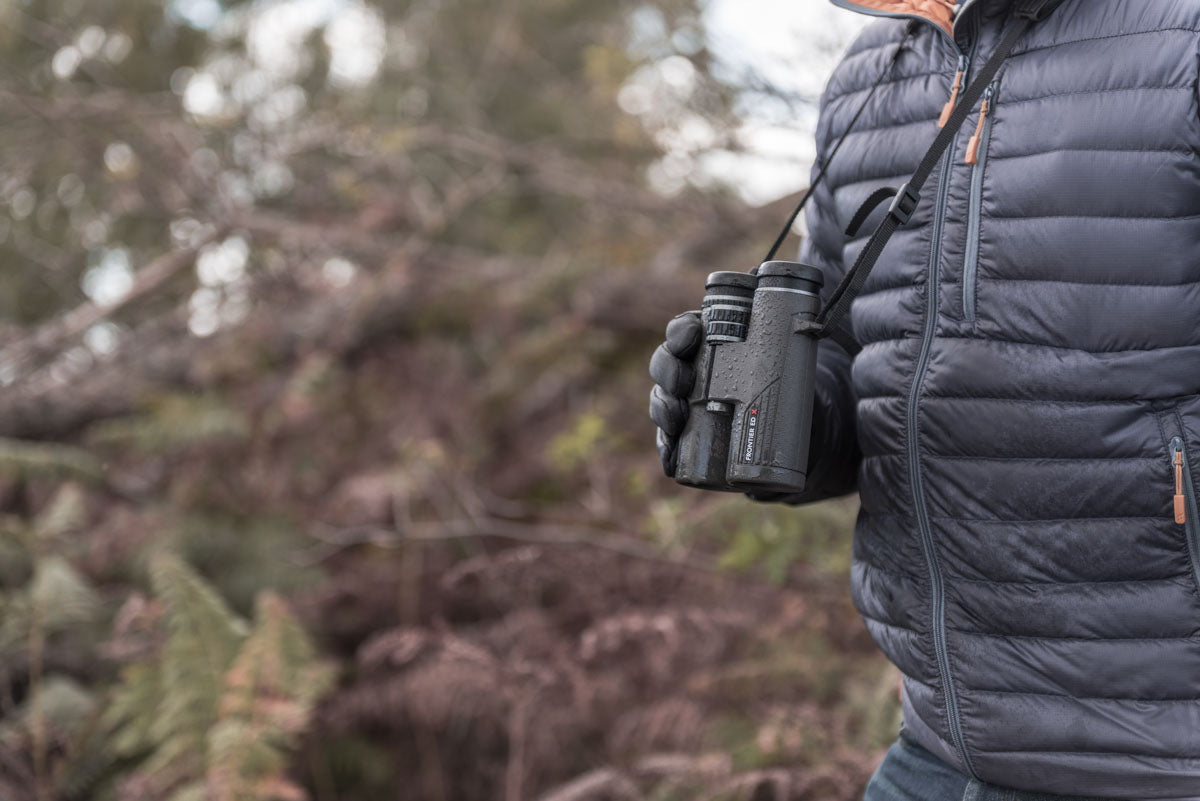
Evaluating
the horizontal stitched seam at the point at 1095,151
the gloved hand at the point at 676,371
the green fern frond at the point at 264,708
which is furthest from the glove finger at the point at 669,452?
the green fern frond at the point at 264,708

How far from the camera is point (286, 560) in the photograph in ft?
18.6

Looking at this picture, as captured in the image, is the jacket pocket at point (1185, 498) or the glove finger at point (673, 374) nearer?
the jacket pocket at point (1185, 498)

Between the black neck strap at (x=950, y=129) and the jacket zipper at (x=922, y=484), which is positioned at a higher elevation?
the black neck strap at (x=950, y=129)

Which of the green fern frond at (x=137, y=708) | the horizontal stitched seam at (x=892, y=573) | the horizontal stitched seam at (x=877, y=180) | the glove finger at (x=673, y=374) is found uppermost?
the horizontal stitched seam at (x=877, y=180)

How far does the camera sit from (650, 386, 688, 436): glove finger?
1.82 meters

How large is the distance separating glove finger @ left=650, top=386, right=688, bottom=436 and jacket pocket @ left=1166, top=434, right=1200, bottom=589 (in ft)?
2.43

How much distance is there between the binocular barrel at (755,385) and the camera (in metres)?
1.72

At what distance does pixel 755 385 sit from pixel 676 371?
0.47ft

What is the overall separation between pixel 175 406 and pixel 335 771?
2433mm

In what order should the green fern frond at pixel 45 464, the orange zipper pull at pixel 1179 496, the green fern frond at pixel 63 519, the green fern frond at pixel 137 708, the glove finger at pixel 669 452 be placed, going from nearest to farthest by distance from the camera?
the orange zipper pull at pixel 1179 496 < the glove finger at pixel 669 452 < the green fern frond at pixel 137 708 < the green fern frond at pixel 63 519 < the green fern frond at pixel 45 464

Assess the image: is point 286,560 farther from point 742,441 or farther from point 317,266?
point 742,441

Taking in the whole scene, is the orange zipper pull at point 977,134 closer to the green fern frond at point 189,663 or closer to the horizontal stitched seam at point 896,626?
the horizontal stitched seam at point 896,626

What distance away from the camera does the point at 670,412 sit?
5.96 feet

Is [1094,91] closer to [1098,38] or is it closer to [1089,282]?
[1098,38]
